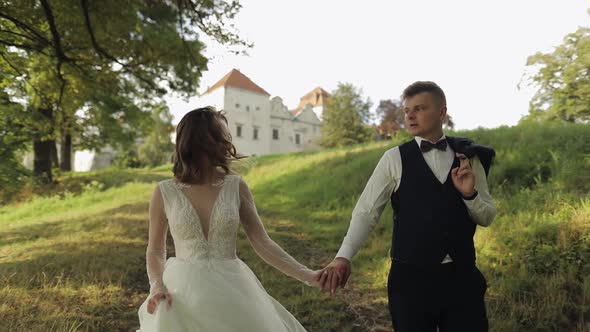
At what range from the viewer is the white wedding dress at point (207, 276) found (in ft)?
7.52

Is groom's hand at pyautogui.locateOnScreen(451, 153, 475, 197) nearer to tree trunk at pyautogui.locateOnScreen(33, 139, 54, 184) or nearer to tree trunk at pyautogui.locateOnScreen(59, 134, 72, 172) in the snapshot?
tree trunk at pyautogui.locateOnScreen(33, 139, 54, 184)

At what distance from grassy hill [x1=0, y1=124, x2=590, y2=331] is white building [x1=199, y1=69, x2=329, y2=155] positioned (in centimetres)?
3904

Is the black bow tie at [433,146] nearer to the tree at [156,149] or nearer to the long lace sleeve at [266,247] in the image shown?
the long lace sleeve at [266,247]

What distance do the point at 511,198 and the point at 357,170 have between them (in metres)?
5.93

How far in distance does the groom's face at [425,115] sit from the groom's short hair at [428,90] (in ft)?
0.07

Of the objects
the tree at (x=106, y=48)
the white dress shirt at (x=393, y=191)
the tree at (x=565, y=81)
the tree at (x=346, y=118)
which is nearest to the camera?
the white dress shirt at (x=393, y=191)

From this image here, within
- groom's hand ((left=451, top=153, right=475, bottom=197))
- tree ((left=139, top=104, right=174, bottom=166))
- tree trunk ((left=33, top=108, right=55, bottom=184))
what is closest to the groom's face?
groom's hand ((left=451, top=153, right=475, bottom=197))

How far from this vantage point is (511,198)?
6.98 meters

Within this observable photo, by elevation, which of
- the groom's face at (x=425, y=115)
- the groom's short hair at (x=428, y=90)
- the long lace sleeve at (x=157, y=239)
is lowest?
the long lace sleeve at (x=157, y=239)

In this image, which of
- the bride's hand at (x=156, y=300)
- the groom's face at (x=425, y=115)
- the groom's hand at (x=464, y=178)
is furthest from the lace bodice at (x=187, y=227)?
the groom's hand at (x=464, y=178)

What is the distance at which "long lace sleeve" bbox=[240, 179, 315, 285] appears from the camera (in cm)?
285

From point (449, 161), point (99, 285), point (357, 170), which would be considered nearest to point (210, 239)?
point (449, 161)

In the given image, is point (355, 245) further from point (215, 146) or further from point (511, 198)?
point (511, 198)

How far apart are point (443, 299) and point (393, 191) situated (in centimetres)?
79
